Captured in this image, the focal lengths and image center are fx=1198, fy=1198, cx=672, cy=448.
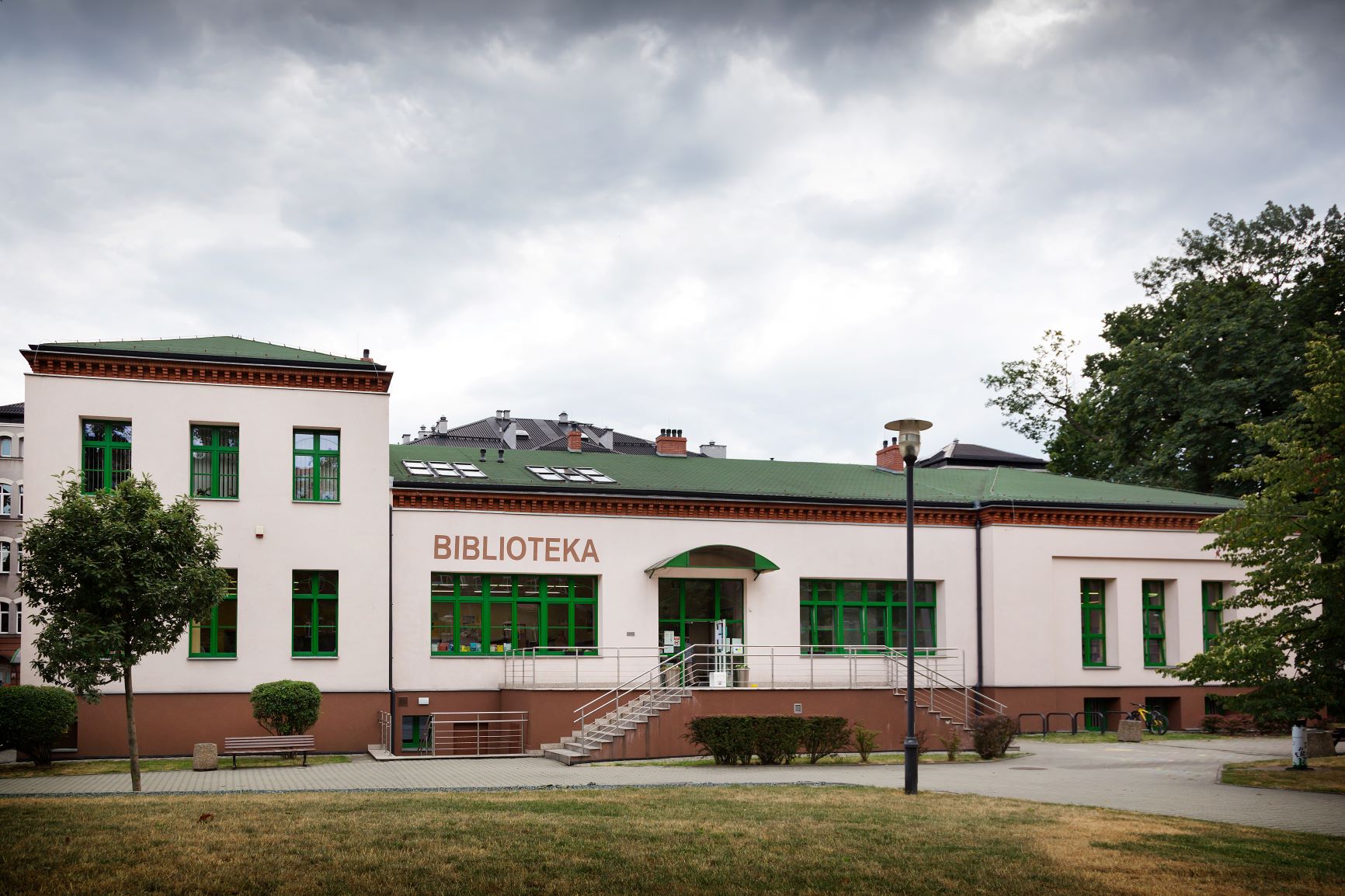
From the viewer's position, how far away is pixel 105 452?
86.3 feet

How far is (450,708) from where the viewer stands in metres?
28.0

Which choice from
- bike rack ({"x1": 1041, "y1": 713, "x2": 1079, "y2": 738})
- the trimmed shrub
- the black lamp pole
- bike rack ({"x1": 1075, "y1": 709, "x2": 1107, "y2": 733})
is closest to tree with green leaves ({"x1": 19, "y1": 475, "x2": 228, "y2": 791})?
the trimmed shrub

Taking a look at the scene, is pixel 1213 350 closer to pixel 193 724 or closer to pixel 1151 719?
pixel 1151 719

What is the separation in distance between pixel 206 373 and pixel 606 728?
39.1 feet

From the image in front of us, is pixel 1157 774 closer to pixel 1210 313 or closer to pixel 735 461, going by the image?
pixel 735 461

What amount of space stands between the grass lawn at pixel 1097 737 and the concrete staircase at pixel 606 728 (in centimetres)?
913

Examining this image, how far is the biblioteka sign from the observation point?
28.6m

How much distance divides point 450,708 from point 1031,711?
49.2 feet

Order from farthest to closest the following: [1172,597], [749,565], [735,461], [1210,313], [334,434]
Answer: [1210,313] → [735,461] → [1172,597] → [749,565] → [334,434]

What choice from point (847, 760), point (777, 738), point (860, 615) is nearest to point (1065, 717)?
point (860, 615)

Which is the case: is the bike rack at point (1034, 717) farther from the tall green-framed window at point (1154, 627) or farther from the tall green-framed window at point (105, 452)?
the tall green-framed window at point (105, 452)

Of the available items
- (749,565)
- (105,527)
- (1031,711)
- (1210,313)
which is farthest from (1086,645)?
(105,527)

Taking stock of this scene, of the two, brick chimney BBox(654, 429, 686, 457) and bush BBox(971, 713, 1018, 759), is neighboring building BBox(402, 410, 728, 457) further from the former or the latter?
bush BBox(971, 713, 1018, 759)

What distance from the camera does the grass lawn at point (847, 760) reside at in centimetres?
2386
